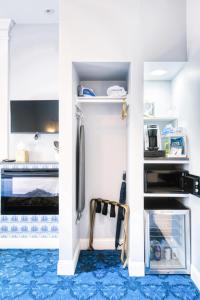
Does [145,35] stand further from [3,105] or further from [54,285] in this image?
[54,285]

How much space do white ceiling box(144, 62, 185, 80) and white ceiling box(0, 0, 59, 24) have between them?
1619mm

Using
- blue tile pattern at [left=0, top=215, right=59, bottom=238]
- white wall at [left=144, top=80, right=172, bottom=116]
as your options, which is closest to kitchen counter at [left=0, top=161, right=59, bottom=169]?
blue tile pattern at [left=0, top=215, right=59, bottom=238]

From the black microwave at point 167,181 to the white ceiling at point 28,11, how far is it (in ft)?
8.50

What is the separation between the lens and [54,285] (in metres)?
2.14

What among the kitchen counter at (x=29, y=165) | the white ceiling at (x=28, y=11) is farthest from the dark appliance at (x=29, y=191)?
the white ceiling at (x=28, y=11)

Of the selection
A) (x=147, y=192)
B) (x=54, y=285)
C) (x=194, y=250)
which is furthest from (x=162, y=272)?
(x=54, y=285)

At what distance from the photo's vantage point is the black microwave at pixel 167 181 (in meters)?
2.30

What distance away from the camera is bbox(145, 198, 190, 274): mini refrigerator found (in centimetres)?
232

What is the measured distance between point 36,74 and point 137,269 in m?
2.92

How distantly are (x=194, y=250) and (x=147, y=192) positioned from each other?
743 mm

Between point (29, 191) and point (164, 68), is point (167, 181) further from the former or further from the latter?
point (29, 191)

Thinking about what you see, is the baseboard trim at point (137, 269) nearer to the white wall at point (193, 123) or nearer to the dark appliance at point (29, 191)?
the white wall at point (193, 123)

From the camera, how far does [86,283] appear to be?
85.6 inches

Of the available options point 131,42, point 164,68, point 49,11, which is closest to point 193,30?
point 164,68
